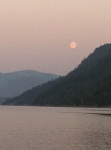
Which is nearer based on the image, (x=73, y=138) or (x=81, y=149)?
(x=81, y=149)

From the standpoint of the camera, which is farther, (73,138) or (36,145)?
(73,138)

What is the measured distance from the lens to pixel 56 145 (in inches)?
3310

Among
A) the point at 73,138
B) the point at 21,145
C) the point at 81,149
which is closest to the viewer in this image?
the point at 81,149

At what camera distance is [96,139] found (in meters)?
94.9

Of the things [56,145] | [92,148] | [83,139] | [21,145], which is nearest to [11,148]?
[21,145]

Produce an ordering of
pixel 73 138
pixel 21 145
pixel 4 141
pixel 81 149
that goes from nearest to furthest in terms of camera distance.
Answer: pixel 81 149, pixel 21 145, pixel 4 141, pixel 73 138

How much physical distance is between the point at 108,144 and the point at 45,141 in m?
15.7

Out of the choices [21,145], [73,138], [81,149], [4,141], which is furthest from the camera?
[73,138]

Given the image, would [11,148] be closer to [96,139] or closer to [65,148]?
[65,148]

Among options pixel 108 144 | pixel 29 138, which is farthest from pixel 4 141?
pixel 108 144

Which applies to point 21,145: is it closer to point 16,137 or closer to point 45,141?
point 45,141

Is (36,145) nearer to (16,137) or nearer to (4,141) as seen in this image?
(4,141)

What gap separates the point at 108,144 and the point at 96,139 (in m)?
10.1

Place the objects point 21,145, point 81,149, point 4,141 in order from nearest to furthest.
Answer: point 81,149, point 21,145, point 4,141
